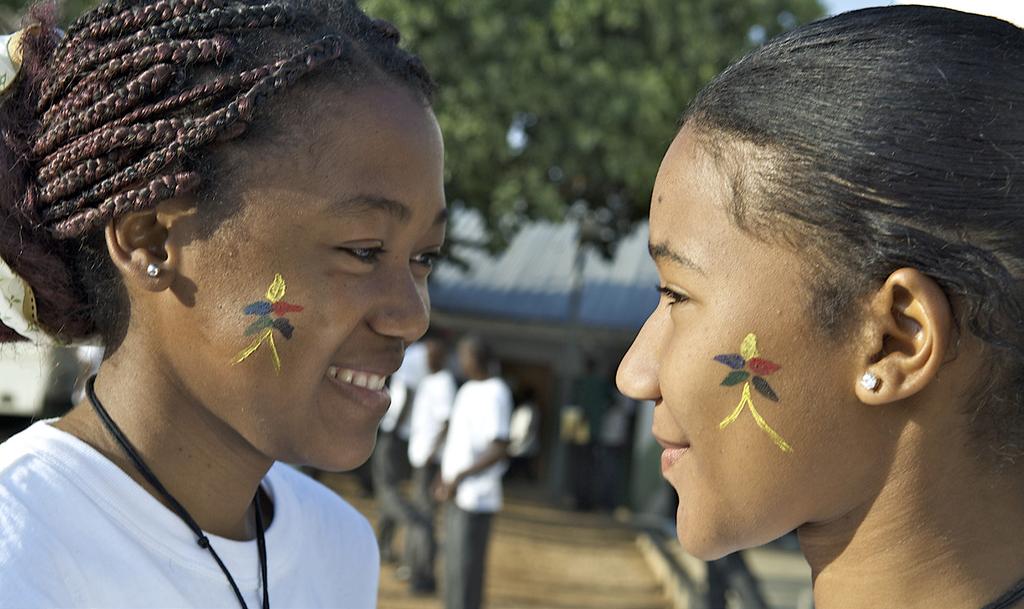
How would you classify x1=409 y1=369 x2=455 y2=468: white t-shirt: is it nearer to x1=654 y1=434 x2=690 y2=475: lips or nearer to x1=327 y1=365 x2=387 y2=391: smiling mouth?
x1=327 y1=365 x2=387 y2=391: smiling mouth

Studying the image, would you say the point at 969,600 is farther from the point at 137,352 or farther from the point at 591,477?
the point at 591,477

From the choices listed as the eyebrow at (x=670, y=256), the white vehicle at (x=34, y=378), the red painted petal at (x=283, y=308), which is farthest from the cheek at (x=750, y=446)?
the white vehicle at (x=34, y=378)

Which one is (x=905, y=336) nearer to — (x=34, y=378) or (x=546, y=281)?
(x=34, y=378)

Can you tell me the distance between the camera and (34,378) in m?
7.53

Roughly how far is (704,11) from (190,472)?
1240 cm

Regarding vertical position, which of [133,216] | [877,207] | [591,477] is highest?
[877,207]

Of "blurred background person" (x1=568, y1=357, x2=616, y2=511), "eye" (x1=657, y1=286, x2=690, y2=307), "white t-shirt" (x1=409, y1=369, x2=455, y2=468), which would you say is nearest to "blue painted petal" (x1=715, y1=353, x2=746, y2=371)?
"eye" (x1=657, y1=286, x2=690, y2=307)

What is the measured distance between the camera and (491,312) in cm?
1686

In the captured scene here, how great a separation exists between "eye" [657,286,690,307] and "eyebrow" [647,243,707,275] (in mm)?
49

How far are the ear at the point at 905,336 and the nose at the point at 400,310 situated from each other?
82cm

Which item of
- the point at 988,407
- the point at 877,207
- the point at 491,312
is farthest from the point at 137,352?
the point at 491,312

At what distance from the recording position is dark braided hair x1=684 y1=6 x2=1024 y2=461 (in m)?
1.30

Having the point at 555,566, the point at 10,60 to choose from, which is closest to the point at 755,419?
the point at 10,60

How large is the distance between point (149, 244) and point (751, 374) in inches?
42.5
